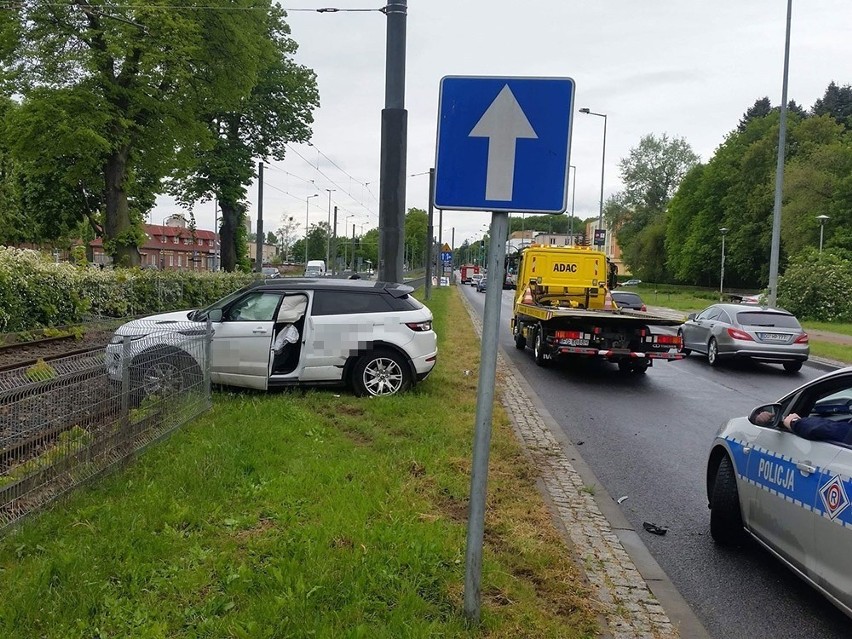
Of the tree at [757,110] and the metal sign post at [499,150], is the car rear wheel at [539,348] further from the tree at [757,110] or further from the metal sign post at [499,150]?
the tree at [757,110]

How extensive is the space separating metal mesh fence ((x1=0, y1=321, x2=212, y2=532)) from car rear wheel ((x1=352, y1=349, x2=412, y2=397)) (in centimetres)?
263

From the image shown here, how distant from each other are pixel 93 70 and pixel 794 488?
23.6 m

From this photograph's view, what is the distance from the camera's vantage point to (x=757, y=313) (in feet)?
53.5

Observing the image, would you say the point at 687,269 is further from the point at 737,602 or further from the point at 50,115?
the point at 737,602

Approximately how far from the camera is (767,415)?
459 centimetres

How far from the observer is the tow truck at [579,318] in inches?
517

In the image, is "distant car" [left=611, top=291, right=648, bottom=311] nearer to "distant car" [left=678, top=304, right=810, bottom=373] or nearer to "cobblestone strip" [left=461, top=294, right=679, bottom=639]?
"distant car" [left=678, top=304, right=810, bottom=373]

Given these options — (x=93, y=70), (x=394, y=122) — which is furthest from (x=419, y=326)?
(x=93, y=70)

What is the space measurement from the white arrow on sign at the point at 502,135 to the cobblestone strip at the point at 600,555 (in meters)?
2.27

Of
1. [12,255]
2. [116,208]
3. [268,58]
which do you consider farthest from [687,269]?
[12,255]

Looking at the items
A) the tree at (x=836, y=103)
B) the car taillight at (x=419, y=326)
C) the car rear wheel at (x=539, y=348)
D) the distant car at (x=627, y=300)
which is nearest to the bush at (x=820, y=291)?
the distant car at (x=627, y=300)

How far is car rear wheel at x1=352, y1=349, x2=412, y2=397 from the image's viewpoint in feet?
30.8

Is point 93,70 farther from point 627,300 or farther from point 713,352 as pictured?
point 627,300

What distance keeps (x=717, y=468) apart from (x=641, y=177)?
8957cm
